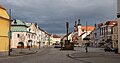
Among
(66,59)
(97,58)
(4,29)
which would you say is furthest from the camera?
(4,29)

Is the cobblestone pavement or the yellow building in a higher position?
the yellow building

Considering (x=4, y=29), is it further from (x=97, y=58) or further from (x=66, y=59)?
(x=97, y=58)

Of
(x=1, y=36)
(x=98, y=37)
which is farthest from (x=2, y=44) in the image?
A: (x=98, y=37)

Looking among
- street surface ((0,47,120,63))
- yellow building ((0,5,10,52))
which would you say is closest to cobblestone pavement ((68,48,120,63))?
street surface ((0,47,120,63))

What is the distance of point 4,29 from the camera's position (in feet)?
120

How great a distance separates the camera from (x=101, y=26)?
122812mm

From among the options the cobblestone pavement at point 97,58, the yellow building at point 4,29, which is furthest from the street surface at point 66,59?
the yellow building at point 4,29

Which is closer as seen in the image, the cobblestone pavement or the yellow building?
the cobblestone pavement

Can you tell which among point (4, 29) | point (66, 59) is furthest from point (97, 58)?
point (4, 29)

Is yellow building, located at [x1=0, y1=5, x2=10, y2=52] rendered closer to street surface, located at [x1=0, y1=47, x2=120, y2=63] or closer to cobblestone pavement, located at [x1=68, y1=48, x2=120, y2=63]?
street surface, located at [x1=0, y1=47, x2=120, y2=63]

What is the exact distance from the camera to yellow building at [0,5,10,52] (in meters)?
35.8

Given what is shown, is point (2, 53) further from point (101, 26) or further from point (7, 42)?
point (101, 26)

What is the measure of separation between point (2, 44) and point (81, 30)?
149 meters

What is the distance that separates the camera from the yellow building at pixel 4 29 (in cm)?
3582
